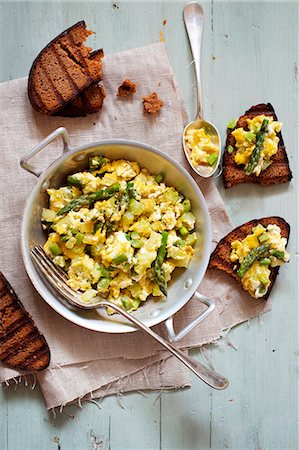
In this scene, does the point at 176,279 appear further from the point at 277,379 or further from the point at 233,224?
the point at 277,379

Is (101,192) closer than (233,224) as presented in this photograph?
Yes

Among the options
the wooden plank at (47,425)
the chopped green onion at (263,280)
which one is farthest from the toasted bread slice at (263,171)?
the wooden plank at (47,425)

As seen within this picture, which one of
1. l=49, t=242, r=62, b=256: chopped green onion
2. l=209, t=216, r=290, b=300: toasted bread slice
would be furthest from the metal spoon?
l=49, t=242, r=62, b=256: chopped green onion

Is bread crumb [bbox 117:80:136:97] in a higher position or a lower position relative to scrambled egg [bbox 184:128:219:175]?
higher

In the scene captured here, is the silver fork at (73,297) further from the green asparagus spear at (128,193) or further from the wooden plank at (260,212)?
the green asparagus spear at (128,193)

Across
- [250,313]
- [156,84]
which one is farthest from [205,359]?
[156,84]

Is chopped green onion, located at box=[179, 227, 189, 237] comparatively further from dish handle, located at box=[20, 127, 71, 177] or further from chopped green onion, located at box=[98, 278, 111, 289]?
dish handle, located at box=[20, 127, 71, 177]
